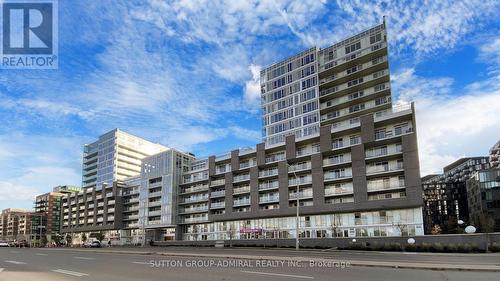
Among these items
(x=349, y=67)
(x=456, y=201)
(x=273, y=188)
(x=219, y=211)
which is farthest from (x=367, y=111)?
(x=456, y=201)

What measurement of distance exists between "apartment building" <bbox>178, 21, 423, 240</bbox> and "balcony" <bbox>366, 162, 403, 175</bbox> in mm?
174

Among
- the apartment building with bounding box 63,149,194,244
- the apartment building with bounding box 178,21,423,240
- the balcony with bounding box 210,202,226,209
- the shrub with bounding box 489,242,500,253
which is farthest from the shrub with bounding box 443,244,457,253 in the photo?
the apartment building with bounding box 63,149,194,244

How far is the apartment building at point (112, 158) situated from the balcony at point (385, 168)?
11698 cm

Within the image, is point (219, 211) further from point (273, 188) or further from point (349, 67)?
point (349, 67)

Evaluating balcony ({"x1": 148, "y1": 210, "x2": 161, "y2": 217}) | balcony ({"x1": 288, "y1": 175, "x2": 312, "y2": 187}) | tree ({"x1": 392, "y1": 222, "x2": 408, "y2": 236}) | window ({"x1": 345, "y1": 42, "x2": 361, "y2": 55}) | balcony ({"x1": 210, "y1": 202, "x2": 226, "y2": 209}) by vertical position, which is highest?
window ({"x1": 345, "y1": 42, "x2": 361, "y2": 55})

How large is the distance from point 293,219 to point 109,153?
11111 centimetres

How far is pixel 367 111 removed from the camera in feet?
293

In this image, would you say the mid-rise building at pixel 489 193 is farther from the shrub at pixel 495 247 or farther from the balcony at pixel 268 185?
the shrub at pixel 495 247

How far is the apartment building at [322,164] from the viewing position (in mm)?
71188

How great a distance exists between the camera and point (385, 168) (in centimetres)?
7131

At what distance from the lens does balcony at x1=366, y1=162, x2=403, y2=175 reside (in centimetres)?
6994

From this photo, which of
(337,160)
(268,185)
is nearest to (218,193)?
(268,185)

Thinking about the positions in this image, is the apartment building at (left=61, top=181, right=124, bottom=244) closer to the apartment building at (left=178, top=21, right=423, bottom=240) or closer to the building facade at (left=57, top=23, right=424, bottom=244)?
the building facade at (left=57, top=23, right=424, bottom=244)

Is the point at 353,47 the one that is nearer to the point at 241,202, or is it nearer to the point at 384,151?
the point at 384,151
